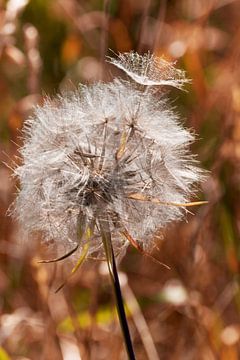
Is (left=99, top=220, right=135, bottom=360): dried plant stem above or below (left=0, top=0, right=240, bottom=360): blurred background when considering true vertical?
below

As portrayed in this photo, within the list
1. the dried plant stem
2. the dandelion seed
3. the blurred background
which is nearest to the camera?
the dried plant stem

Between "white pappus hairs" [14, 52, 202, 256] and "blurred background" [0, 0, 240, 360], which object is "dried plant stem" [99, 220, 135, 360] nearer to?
"white pappus hairs" [14, 52, 202, 256]

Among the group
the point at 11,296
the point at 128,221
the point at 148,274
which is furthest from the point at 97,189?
the point at 148,274

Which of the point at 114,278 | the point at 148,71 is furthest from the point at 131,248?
the point at 114,278

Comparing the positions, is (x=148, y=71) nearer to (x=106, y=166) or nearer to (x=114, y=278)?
(x=106, y=166)

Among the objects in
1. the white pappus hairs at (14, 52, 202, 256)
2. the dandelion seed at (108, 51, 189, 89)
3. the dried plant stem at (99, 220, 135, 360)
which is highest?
the dandelion seed at (108, 51, 189, 89)

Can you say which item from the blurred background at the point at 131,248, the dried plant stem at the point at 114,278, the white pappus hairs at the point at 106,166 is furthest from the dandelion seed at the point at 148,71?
the blurred background at the point at 131,248

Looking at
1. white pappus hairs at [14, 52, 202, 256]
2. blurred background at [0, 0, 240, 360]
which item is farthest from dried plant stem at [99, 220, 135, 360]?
blurred background at [0, 0, 240, 360]

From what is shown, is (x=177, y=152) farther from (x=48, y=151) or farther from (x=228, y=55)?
(x=228, y=55)
